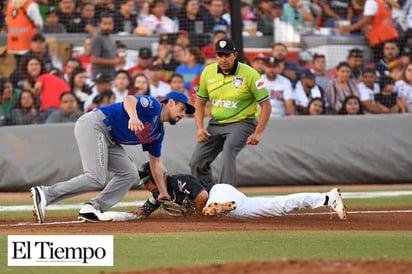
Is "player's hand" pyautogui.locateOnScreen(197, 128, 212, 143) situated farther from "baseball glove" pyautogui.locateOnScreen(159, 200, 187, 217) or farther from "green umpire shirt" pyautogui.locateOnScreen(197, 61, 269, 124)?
"baseball glove" pyautogui.locateOnScreen(159, 200, 187, 217)

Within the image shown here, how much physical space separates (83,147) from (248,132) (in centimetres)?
274

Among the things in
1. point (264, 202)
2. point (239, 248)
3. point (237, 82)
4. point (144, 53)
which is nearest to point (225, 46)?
point (237, 82)

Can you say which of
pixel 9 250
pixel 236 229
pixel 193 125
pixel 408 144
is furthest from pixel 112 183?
pixel 408 144

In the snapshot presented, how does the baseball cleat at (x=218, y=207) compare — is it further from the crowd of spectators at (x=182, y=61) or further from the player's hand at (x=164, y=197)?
the crowd of spectators at (x=182, y=61)

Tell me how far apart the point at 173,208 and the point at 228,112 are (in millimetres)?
1897

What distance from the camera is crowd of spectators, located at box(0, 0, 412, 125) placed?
17.4m

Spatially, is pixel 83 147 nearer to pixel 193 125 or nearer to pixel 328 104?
pixel 193 125

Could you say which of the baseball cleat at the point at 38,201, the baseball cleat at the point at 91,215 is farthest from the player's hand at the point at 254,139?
the baseball cleat at the point at 38,201

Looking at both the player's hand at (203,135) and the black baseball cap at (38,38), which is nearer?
the player's hand at (203,135)

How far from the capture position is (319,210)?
1269cm

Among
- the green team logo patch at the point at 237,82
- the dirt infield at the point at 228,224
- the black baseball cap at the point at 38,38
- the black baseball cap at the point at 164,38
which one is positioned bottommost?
the dirt infield at the point at 228,224

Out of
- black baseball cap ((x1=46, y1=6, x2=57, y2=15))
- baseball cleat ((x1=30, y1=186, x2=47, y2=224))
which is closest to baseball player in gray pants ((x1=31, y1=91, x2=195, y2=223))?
baseball cleat ((x1=30, y1=186, x2=47, y2=224))

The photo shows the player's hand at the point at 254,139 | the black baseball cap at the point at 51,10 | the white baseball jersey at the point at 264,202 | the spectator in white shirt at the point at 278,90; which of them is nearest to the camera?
the white baseball jersey at the point at 264,202

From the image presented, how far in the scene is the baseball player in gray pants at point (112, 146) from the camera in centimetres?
1042
